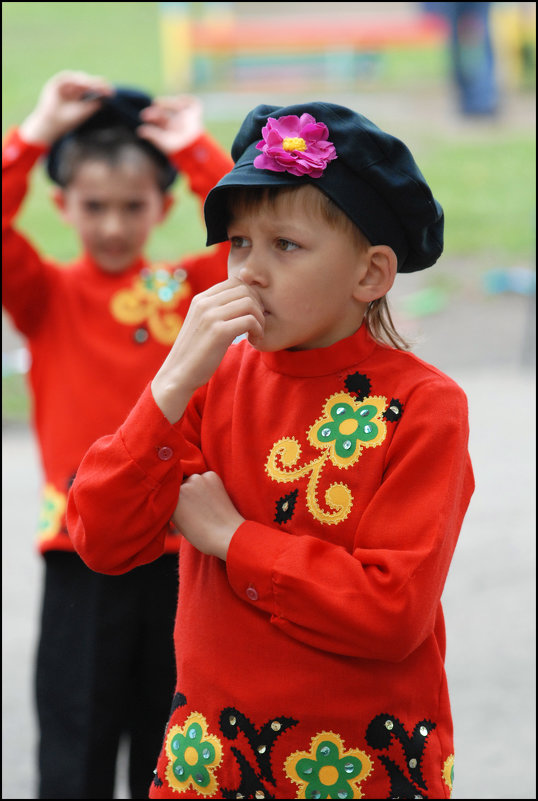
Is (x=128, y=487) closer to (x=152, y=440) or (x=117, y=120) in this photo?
(x=152, y=440)

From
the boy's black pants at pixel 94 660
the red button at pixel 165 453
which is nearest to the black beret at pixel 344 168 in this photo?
the red button at pixel 165 453

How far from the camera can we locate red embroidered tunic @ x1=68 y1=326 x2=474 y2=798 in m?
1.53

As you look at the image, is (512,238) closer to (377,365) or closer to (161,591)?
(161,591)

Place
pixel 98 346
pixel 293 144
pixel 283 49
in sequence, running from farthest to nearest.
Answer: pixel 283 49 → pixel 98 346 → pixel 293 144

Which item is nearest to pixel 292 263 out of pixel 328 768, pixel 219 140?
pixel 328 768

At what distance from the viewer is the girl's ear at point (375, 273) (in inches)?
63.9

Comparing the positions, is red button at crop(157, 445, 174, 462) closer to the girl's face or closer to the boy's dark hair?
the girl's face

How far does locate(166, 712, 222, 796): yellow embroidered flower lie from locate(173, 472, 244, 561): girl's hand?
0.27 meters

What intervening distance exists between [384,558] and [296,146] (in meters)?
0.58

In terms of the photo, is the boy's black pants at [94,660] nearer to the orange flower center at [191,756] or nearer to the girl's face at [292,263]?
the orange flower center at [191,756]

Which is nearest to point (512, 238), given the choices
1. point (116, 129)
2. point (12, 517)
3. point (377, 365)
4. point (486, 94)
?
point (486, 94)

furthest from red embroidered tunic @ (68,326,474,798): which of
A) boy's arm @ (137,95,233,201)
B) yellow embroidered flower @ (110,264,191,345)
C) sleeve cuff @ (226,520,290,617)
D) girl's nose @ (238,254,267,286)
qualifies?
boy's arm @ (137,95,233,201)

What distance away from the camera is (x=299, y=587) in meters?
1.52

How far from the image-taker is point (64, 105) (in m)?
2.84
